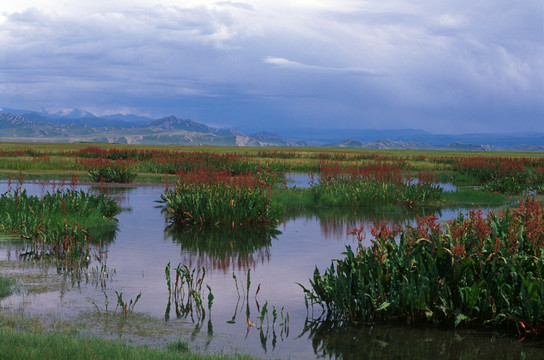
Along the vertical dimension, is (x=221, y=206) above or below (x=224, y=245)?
above

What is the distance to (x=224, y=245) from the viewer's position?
19359 mm

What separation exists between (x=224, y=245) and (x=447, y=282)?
9.36 m

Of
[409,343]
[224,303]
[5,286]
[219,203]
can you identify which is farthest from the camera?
[219,203]

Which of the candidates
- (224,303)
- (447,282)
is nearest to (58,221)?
(224,303)

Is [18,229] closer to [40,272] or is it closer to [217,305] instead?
[40,272]

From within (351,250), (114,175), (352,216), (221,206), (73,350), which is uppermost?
(351,250)

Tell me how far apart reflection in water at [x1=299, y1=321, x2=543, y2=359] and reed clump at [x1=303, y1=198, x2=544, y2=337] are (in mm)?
280

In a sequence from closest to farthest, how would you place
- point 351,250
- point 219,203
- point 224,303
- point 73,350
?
point 73,350
point 224,303
point 351,250
point 219,203

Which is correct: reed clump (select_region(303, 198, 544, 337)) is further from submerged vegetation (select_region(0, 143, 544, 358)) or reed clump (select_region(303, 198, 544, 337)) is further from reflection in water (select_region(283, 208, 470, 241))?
reflection in water (select_region(283, 208, 470, 241))

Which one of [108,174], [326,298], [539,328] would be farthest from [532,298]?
[108,174]

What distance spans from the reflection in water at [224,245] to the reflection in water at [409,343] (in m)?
5.54

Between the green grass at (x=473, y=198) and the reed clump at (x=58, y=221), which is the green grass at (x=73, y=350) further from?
the green grass at (x=473, y=198)

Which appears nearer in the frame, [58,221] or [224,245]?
[224,245]

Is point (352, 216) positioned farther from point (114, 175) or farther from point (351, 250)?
point (114, 175)
